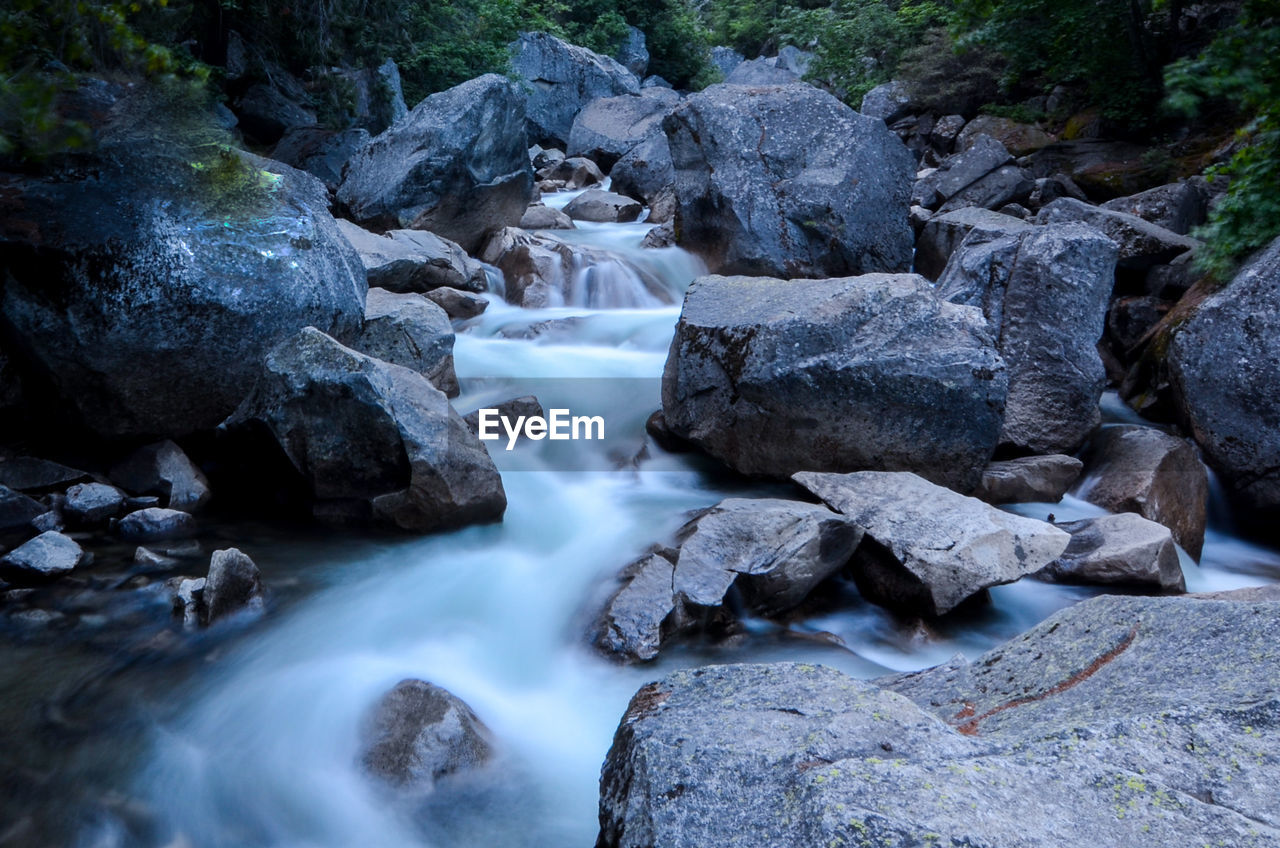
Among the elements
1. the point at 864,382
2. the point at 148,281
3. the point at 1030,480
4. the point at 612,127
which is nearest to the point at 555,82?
the point at 612,127

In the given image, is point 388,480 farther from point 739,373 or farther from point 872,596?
point 872,596

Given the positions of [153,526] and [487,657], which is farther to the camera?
[153,526]

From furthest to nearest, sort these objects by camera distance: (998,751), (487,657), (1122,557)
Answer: (1122,557) < (487,657) < (998,751)

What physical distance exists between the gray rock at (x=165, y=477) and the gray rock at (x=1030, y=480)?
18.1ft

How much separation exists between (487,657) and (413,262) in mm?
6014

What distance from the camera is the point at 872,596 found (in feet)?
15.8

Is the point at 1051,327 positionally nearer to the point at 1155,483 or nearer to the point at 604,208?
the point at 1155,483

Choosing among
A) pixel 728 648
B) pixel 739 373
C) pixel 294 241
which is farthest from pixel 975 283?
pixel 294 241

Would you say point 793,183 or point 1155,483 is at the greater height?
point 793,183

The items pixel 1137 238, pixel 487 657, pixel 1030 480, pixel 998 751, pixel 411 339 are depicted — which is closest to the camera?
pixel 998 751

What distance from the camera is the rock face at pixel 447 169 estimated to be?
11.1 metres

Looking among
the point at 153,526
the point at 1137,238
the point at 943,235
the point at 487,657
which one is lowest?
the point at 487,657

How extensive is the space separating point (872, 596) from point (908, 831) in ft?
11.3

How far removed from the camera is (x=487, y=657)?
452cm
